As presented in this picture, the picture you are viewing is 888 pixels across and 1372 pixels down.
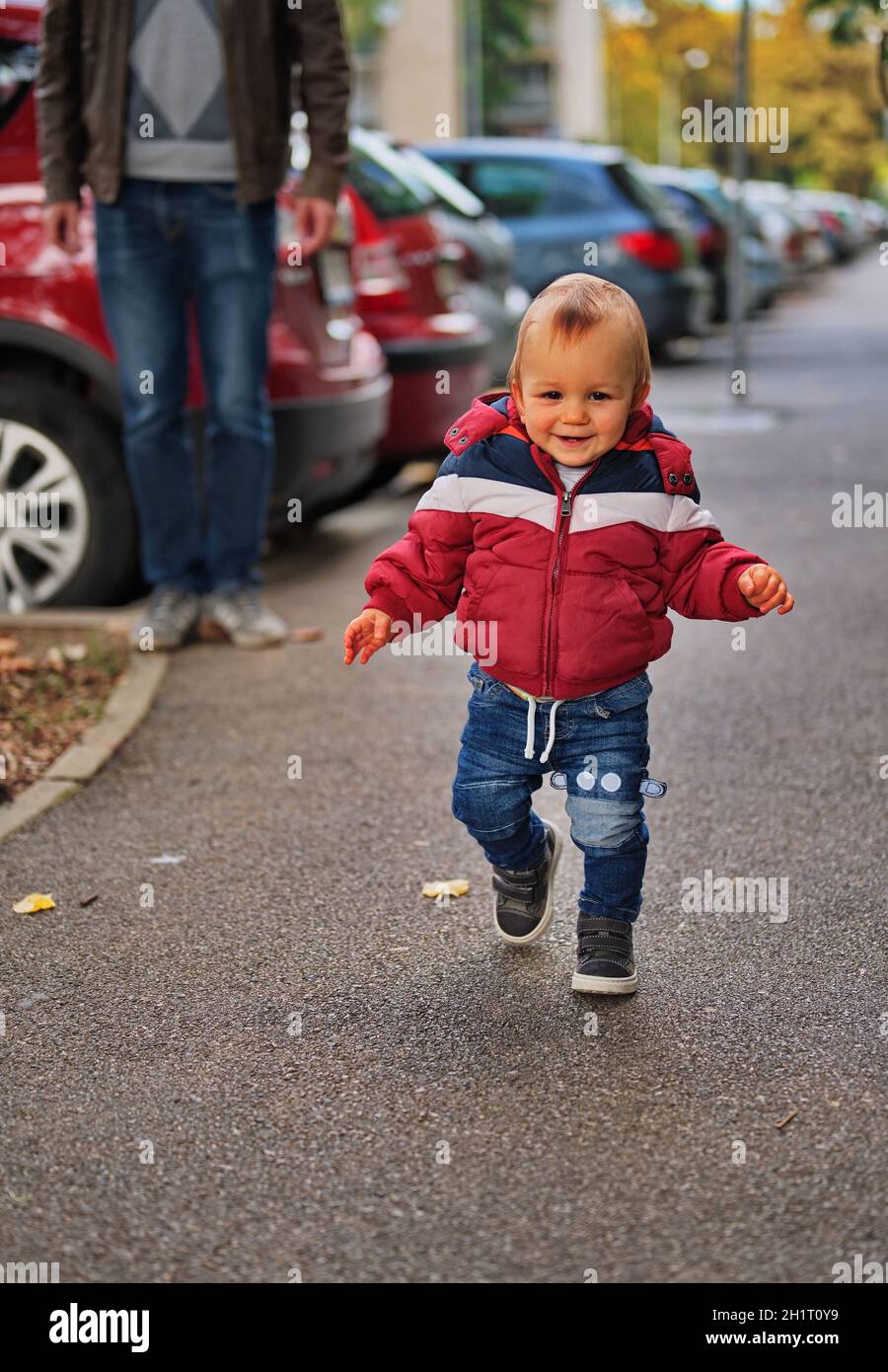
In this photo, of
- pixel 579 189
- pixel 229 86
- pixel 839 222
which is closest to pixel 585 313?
pixel 229 86

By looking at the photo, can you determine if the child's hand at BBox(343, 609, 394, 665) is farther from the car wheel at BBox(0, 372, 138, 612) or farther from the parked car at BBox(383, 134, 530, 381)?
the parked car at BBox(383, 134, 530, 381)

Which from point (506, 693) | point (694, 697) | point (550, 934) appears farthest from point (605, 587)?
point (694, 697)

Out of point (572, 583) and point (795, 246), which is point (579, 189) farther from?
point (795, 246)

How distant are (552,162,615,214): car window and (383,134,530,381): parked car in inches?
194

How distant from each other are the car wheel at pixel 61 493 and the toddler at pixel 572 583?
3035 mm

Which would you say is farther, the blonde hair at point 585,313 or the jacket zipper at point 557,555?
A: the jacket zipper at point 557,555

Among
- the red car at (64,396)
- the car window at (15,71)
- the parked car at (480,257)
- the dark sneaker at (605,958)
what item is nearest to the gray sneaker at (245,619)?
the red car at (64,396)

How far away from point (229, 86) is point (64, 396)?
→ 46.2 inches

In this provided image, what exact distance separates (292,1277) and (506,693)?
121 cm

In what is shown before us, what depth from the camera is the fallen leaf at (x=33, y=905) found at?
13.0 ft

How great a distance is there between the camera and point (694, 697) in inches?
226

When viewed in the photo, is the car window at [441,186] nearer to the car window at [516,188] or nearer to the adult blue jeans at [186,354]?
the adult blue jeans at [186,354]
